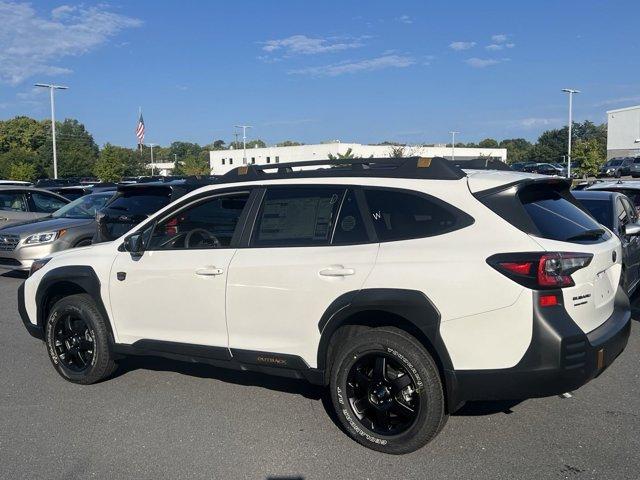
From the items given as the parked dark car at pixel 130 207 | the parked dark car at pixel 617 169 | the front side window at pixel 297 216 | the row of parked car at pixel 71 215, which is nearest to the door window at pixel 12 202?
the row of parked car at pixel 71 215

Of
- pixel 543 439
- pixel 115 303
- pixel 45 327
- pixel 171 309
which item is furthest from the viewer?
pixel 45 327

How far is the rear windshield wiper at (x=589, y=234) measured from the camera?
393cm

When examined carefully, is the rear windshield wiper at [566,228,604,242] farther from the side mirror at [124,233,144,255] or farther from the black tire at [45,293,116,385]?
the black tire at [45,293,116,385]

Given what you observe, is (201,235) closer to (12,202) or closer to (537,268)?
(537,268)

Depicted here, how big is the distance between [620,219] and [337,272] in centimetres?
501

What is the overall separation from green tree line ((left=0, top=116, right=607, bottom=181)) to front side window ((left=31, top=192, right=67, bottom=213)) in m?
40.7

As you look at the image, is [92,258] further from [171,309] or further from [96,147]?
[96,147]

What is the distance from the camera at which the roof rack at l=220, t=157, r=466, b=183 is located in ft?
13.2

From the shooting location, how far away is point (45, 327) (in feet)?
18.4

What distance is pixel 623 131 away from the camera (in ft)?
237

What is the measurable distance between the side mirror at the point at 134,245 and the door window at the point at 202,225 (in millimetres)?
68

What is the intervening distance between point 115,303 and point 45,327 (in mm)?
1020

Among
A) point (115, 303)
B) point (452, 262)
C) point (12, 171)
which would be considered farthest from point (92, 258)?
point (12, 171)

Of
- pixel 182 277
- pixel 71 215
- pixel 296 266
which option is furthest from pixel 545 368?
pixel 71 215
